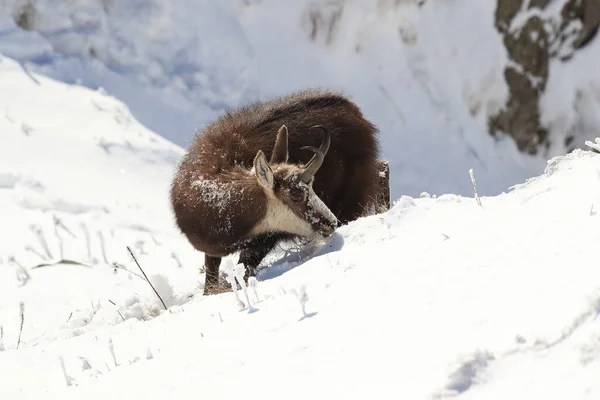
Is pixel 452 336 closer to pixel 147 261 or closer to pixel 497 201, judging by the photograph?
pixel 497 201

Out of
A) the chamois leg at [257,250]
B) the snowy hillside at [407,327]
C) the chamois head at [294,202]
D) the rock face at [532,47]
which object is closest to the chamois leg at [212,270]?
Result: the chamois leg at [257,250]

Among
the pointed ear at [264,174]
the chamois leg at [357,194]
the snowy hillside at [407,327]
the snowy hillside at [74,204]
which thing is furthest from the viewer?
the snowy hillside at [74,204]

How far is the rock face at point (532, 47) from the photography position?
10.5 meters

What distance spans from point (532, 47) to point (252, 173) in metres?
6.50

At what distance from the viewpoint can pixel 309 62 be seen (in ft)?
42.9

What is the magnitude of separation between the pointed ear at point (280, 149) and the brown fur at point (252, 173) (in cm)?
16

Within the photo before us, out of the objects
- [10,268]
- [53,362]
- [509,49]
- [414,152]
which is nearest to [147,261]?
[10,268]

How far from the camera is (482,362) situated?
96.2 inches

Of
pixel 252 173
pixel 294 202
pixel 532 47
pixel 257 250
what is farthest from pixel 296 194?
pixel 532 47

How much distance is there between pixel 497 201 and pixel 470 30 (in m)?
7.76

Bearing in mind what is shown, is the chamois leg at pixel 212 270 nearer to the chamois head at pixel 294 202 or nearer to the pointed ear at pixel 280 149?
the chamois head at pixel 294 202

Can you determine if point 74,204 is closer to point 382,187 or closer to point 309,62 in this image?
point 382,187

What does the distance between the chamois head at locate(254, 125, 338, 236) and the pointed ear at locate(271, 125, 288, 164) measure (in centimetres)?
6

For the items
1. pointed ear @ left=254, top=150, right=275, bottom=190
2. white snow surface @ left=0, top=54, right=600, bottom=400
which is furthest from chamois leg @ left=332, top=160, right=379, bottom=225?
pointed ear @ left=254, top=150, right=275, bottom=190
